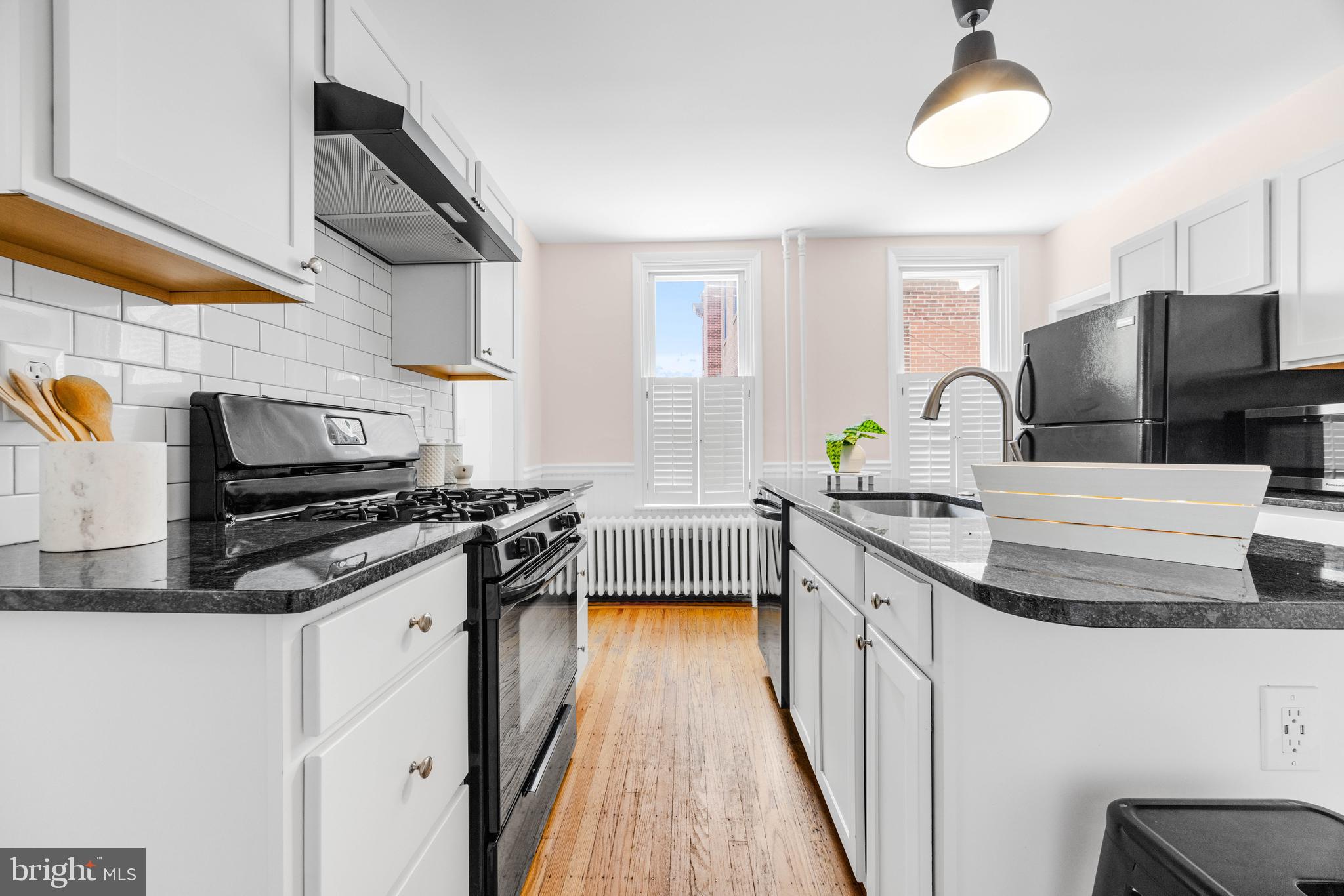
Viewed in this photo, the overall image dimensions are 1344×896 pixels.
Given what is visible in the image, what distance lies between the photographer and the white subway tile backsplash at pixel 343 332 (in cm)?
190

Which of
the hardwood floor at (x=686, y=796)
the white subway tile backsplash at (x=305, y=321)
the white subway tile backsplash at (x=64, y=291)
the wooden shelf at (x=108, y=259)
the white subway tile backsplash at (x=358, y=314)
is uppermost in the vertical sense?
the white subway tile backsplash at (x=358, y=314)

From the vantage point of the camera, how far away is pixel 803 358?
171 inches

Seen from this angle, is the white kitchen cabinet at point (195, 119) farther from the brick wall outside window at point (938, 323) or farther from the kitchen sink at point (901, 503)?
the brick wall outside window at point (938, 323)

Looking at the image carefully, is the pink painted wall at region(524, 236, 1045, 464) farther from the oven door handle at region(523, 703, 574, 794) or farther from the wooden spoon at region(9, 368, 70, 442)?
the wooden spoon at region(9, 368, 70, 442)

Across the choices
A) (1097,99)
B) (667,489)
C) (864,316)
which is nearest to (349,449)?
(667,489)

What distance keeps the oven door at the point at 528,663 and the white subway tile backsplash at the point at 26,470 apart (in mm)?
789

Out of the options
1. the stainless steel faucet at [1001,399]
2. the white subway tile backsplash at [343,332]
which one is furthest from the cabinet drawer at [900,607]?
the white subway tile backsplash at [343,332]

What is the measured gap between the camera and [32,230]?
0.90 meters

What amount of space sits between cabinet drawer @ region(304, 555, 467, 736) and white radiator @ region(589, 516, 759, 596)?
9.64 ft

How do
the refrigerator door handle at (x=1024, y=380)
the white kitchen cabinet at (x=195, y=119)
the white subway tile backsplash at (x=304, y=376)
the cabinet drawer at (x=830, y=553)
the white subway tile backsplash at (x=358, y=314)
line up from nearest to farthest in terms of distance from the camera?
the white kitchen cabinet at (x=195, y=119) → the cabinet drawer at (x=830, y=553) → the white subway tile backsplash at (x=304, y=376) → the white subway tile backsplash at (x=358, y=314) → the refrigerator door handle at (x=1024, y=380)

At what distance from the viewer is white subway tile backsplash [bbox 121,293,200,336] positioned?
3.98 feet

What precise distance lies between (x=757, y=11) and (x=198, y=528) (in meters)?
2.26

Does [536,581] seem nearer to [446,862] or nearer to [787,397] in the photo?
[446,862]

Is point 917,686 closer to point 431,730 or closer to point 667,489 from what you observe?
point 431,730
